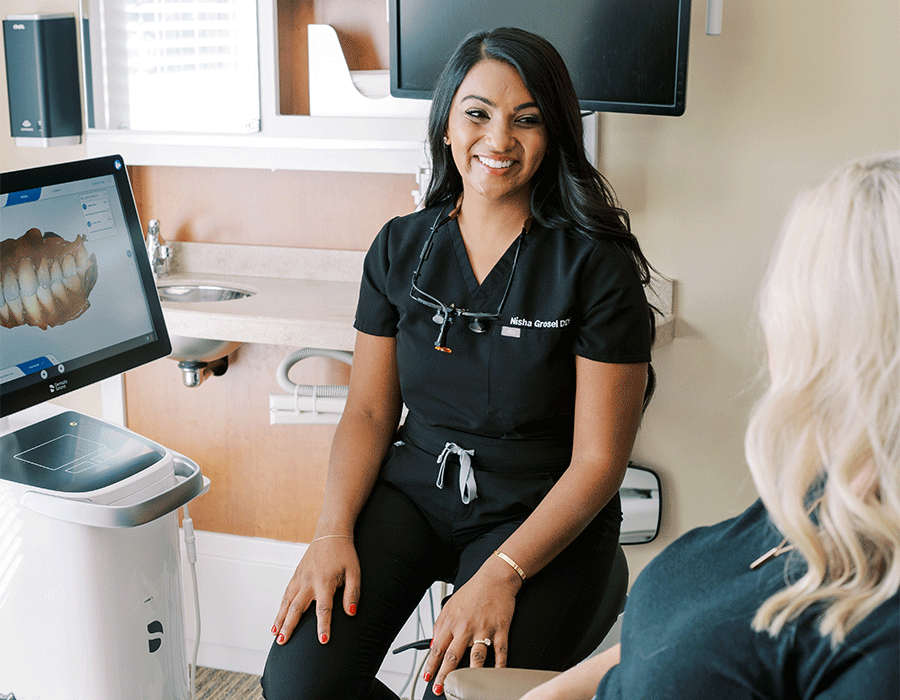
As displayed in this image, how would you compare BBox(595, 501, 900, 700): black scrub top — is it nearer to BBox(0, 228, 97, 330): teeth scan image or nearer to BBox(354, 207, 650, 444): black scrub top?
BBox(354, 207, 650, 444): black scrub top

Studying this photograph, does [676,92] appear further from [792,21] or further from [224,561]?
[224,561]

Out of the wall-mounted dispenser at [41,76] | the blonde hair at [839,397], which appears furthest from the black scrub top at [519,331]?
the wall-mounted dispenser at [41,76]

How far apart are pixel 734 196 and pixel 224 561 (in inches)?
62.3

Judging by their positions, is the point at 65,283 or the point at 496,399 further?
the point at 496,399

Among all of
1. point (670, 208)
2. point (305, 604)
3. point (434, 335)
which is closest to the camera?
point (305, 604)

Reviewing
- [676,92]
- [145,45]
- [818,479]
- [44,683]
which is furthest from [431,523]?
[145,45]

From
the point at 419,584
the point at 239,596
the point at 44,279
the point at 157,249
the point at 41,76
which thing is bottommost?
the point at 239,596

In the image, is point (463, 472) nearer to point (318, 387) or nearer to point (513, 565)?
point (513, 565)

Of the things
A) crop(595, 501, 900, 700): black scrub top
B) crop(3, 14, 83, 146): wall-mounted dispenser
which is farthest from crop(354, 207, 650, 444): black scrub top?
crop(3, 14, 83, 146): wall-mounted dispenser

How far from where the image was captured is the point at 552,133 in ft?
4.55

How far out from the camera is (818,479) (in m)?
0.76

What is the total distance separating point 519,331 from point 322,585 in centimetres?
48

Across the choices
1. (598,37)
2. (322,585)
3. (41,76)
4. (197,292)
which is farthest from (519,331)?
(41,76)

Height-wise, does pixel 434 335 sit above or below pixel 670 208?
below
